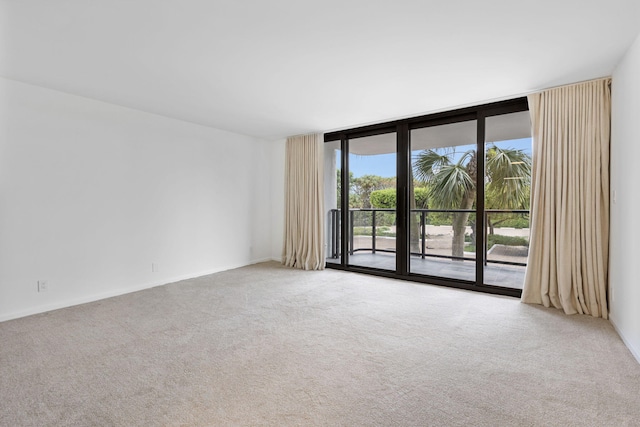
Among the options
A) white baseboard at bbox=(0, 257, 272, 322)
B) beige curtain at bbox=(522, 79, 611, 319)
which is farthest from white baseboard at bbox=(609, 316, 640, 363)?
white baseboard at bbox=(0, 257, 272, 322)

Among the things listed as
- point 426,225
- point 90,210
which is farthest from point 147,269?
point 426,225

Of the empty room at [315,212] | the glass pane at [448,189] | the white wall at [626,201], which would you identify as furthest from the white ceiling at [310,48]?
the glass pane at [448,189]

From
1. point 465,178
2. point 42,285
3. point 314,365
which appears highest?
point 465,178

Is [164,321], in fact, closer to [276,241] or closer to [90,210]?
[90,210]

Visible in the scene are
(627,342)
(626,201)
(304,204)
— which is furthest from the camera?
(304,204)

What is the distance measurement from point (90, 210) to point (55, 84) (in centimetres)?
126

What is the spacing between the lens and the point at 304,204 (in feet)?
16.8

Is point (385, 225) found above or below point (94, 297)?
above

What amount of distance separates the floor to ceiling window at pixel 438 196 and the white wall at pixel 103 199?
1.80m

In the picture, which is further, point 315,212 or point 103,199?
point 315,212

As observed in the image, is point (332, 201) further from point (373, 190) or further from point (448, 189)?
point (448, 189)

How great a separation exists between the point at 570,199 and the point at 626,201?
0.57 metres

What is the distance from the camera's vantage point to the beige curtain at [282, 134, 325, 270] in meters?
4.98

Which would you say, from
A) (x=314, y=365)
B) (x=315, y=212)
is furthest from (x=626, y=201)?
(x=315, y=212)
